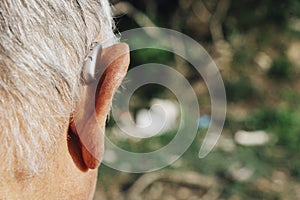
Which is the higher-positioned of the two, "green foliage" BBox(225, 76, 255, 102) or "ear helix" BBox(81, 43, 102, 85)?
"ear helix" BBox(81, 43, 102, 85)

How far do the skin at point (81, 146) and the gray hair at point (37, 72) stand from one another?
0.05ft

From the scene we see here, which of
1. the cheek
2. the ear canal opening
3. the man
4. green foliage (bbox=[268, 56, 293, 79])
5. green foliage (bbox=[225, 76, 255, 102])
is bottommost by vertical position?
green foliage (bbox=[225, 76, 255, 102])

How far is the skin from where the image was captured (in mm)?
483

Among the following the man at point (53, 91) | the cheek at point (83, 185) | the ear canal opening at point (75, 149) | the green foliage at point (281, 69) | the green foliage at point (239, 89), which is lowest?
the green foliage at point (239, 89)

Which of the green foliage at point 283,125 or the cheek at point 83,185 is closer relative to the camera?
the cheek at point 83,185

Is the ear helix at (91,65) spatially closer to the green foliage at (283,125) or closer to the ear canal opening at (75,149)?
the ear canal opening at (75,149)

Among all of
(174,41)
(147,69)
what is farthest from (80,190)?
(174,41)

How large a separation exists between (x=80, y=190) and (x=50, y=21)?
14 centimetres

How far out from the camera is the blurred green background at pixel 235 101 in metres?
2.61

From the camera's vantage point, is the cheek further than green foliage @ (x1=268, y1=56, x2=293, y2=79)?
No

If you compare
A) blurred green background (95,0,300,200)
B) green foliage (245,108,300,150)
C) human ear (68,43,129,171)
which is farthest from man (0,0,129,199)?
green foliage (245,108,300,150)

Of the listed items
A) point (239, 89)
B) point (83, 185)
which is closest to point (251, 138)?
point (239, 89)

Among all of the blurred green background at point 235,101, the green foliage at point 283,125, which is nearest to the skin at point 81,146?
the blurred green background at point 235,101

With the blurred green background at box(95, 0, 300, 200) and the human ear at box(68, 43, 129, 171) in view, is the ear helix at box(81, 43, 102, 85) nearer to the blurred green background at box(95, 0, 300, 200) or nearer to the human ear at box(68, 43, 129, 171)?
the human ear at box(68, 43, 129, 171)
